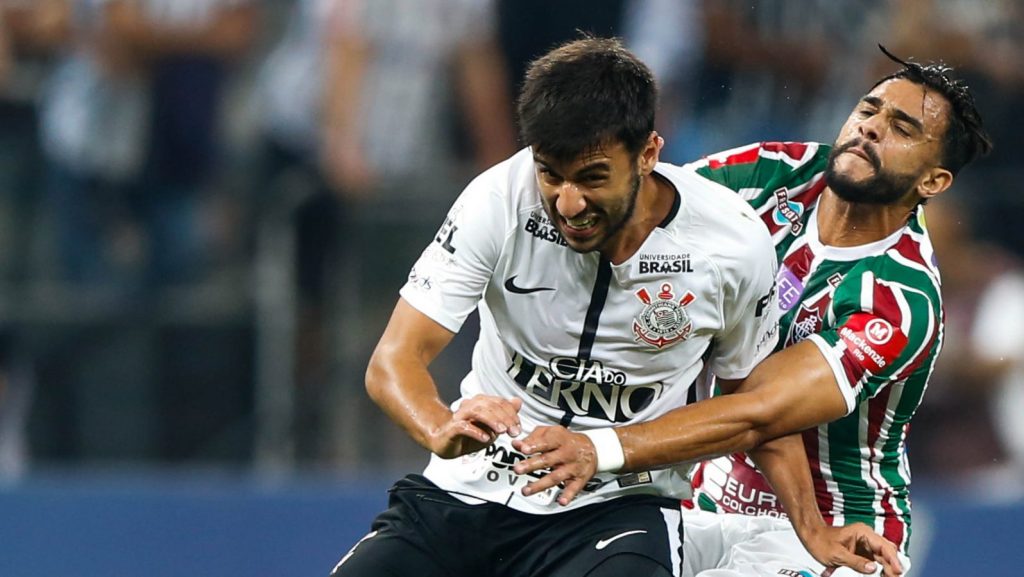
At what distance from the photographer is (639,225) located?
434 cm

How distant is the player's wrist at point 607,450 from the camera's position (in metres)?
4.12

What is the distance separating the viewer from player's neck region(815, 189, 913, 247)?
16.1 feet

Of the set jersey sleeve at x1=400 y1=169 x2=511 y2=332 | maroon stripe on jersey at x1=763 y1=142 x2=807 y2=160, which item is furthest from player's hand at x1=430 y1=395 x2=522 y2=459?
maroon stripe on jersey at x1=763 y1=142 x2=807 y2=160

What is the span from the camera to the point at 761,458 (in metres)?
4.69

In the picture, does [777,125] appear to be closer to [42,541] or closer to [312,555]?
[312,555]

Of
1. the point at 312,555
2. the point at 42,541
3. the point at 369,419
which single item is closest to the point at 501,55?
the point at 369,419

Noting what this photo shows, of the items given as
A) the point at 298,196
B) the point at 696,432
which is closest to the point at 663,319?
the point at 696,432

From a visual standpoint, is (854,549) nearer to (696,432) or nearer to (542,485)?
(696,432)

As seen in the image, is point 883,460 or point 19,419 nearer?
point 883,460

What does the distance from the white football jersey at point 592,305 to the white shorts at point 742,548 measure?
59 centimetres

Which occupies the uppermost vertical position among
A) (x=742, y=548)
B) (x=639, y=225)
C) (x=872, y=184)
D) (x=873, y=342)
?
(x=872, y=184)

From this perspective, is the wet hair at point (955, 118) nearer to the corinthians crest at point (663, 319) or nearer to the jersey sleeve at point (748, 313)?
the jersey sleeve at point (748, 313)

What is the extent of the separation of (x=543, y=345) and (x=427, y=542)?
618mm

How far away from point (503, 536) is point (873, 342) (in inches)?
47.0
